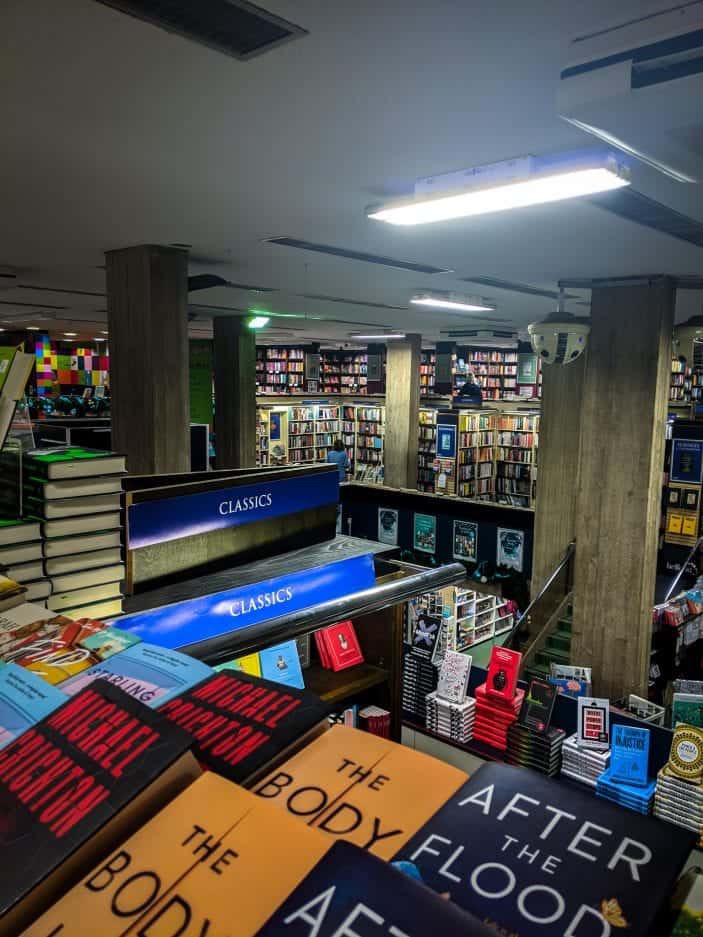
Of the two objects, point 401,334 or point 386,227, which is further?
point 401,334

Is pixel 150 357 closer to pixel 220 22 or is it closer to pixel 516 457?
pixel 220 22

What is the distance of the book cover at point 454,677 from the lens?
14.8ft

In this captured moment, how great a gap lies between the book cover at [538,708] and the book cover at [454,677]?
0.40m

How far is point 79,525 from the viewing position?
84.4 inches

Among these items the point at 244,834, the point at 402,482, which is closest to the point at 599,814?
the point at 244,834

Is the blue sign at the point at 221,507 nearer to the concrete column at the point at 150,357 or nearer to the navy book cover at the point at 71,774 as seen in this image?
the navy book cover at the point at 71,774

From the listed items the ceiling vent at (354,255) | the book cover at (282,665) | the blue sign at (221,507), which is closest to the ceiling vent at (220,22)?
the blue sign at (221,507)

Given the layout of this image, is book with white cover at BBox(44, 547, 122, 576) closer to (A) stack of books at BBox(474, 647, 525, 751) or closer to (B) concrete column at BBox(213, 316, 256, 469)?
(A) stack of books at BBox(474, 647, 525, 751)

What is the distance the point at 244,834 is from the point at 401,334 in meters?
12.8

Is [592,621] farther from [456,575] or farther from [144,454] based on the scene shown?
[456,575]

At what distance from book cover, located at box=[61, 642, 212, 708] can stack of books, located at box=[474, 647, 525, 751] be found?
11.7 feet

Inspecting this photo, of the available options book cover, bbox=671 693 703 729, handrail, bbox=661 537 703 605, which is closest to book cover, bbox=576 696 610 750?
book cover, bbox=671 693 703 729

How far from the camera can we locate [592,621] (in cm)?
650

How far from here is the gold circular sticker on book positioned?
3.54 m
